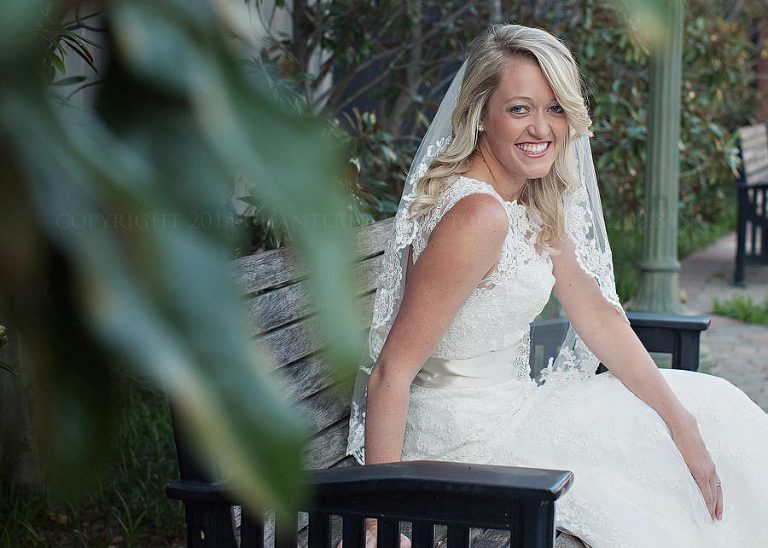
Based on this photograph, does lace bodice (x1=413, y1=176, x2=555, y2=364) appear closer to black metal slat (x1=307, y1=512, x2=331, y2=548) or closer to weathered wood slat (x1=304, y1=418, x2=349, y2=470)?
weathered wood slat (x1=304, y1=418, x2=349, y2=470)

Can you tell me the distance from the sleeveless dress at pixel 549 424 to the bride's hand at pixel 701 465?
0.03 meters

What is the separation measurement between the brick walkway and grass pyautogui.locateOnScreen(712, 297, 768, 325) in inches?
2.5

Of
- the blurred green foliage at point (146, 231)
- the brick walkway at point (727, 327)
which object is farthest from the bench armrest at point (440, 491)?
the brick walkway at point (727, 327)

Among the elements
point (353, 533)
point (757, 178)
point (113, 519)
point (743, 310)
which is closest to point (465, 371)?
point (353, 533)

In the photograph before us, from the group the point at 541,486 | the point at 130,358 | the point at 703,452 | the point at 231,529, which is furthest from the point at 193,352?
the point at 703,452

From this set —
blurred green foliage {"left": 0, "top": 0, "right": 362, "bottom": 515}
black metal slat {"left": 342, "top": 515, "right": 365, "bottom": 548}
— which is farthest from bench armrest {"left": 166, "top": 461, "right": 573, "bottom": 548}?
blurred green foliage {"left": 0, "top": 0, "right": 362, "bottom": 515}

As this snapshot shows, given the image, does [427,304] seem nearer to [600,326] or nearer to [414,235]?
[414,235]

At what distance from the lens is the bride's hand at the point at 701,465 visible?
234 centimetres

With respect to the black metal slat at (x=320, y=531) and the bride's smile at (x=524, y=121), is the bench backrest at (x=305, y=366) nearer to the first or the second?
the black metal slat at (x=320, y=531)

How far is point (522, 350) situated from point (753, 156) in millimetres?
7033

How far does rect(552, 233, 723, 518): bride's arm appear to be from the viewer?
7.72ft

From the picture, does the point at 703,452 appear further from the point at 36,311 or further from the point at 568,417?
the point at 36,311

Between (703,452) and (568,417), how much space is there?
11.9 inches

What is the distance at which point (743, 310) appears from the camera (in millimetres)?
7188
